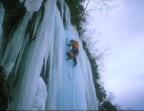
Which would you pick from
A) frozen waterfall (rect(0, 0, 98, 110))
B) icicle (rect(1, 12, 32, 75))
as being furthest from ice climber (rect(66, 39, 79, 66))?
icicle (rect(1, 12, 32, 75))

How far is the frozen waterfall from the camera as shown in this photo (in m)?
5.92

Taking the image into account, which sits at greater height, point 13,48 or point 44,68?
point 13,48

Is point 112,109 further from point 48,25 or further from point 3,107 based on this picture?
point 3,107

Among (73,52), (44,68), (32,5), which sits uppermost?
(32,5)

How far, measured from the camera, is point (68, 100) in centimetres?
620

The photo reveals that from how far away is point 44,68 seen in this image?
22.7ft

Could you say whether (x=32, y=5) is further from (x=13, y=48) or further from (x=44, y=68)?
(x=44, y=68)

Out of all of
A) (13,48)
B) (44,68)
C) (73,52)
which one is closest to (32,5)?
(13,48)

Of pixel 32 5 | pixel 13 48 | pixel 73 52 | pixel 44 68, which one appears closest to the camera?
pixel 44 68

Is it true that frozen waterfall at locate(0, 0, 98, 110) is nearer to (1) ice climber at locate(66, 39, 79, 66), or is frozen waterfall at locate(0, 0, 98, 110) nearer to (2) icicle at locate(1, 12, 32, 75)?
(2) icicle at locate(1, 12, 32, 75)

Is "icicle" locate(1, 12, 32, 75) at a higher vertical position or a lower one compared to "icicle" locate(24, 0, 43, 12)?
lower

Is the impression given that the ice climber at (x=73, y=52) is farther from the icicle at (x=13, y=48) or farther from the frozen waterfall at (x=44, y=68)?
the icicle at (x=13, y=48)

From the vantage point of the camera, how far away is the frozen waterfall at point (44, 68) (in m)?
5.92

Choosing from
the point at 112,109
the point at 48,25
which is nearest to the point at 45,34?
the point at 48,25
